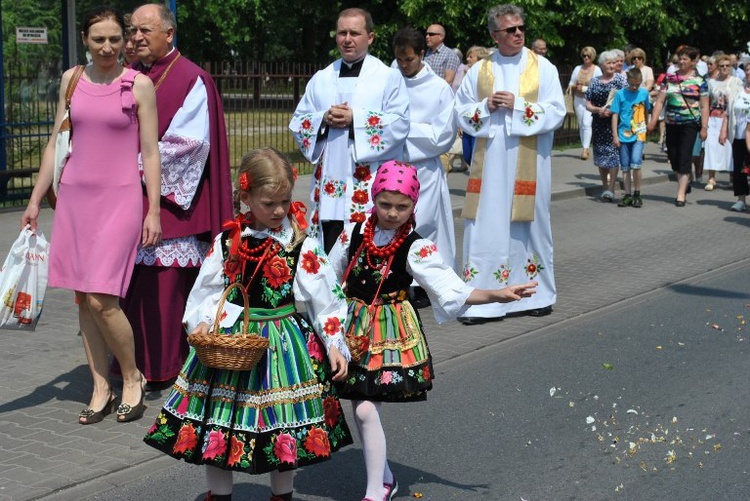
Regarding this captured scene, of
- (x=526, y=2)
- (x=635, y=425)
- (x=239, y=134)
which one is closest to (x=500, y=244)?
(x=635, y=425)

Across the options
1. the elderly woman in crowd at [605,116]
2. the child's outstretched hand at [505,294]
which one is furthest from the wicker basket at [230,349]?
the elderly woman in crowd at [605,116]

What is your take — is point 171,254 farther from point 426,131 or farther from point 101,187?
point 426,131

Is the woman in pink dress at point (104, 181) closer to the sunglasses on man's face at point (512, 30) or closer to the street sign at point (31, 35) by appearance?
the sunglasses on man's face at point (512, 30)

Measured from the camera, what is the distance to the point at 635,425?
6320 mm

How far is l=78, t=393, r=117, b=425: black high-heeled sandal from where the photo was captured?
242 inches

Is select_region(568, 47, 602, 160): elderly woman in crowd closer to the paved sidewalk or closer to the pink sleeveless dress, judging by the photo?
the paved sidewalk

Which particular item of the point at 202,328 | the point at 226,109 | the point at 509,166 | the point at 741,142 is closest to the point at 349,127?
the point at 509,166

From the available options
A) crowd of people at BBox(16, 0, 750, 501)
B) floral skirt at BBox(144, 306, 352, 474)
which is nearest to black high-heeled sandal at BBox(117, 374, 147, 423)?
crowd of people at BBox(16, 0, 750, 501)

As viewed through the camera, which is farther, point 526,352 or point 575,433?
point 526,352

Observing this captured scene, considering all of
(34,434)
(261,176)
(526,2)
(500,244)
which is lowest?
(34,434)

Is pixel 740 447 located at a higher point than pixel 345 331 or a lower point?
lower

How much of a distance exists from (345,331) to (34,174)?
34.2ft

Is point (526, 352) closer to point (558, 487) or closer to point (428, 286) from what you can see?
point (558, 487)

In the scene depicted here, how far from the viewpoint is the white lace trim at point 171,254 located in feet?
21.6
